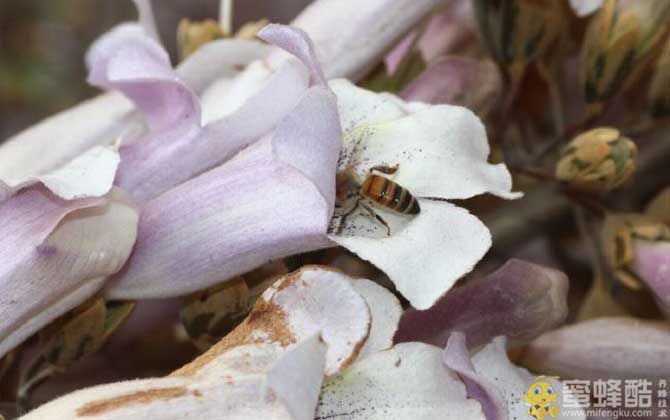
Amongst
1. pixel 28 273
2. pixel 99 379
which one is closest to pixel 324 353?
pixel 28 273

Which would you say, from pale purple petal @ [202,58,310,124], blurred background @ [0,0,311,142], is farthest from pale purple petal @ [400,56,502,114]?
blurred background @ [0,0,311,142]

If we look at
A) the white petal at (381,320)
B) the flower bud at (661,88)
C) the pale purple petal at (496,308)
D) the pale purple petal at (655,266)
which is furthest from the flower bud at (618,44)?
the white petal at (381,320)

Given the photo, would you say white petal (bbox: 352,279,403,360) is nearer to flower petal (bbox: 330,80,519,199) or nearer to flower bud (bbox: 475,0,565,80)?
flower petal (bbox: 330,80,519,199)

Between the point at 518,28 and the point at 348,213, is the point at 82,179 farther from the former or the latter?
the point at 518,28

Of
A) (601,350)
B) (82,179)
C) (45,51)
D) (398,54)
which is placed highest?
(82,179)

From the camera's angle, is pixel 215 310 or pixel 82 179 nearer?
pixel 82 179

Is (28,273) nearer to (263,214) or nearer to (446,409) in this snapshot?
(263,214)

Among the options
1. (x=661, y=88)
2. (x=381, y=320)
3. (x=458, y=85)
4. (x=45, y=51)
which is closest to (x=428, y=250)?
(x=381, y=320)
